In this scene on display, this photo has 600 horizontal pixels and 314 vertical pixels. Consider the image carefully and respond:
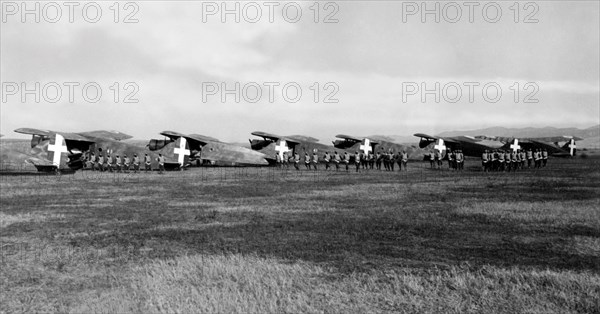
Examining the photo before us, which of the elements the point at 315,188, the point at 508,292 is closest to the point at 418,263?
the point at 508,292

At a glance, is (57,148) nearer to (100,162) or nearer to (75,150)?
(75,150)

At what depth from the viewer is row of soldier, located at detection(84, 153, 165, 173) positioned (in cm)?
2864

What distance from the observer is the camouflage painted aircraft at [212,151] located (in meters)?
32.5

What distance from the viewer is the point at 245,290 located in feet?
19.9

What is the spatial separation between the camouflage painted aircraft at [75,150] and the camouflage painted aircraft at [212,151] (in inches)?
48.2

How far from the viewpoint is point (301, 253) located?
8281 millimetres

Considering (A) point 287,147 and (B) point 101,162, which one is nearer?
(B) point 101,162

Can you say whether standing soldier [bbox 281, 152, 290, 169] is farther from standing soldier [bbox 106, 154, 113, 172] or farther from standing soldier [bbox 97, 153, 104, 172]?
standing soldier [bbox 97, 153, 104, 172]

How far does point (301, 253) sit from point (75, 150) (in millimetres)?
25789

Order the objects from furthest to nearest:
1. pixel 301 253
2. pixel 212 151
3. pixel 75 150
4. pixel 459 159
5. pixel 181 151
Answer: pixel 212 151 → pixel 181 151 → pixel 459 159 → pixel 75 150 → pixel 301 253

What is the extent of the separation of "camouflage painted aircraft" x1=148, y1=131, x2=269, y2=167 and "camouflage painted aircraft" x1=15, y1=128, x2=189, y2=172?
48.2 inches

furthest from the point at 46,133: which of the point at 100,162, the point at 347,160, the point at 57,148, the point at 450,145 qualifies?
the point at 450,145

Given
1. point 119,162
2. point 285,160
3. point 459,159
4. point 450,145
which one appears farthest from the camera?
point 450,145

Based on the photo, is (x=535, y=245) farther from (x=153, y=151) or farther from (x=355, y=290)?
(x=153, y=151)
